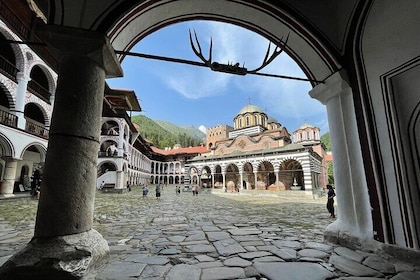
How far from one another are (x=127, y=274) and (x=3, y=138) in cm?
1476

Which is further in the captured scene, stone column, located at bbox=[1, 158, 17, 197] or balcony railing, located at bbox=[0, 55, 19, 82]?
stone column, located at bbox=[1, 158, 17, 197]

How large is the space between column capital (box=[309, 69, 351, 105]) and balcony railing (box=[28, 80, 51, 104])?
686 inches

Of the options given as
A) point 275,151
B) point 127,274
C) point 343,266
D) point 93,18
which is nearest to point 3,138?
point 93,18

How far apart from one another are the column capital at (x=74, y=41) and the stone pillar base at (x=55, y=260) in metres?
2.18

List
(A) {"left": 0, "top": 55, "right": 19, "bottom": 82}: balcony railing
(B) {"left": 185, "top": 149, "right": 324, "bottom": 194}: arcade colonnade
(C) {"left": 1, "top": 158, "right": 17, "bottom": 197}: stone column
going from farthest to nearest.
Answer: (B) {"left": 185, "top": 149, "right": 324, "bottom": 194}: arcade colonnade
(C) {"left": 1, "top": 158, "right": 17, "bottom": 197}: stone column
(A) {"left": 0, "top": 55, "right": 19, "bottom": 82}: balcony railing

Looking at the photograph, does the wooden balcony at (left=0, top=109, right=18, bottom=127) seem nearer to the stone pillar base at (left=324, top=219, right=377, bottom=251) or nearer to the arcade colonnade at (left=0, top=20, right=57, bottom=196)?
the arcade colonnade at (left=0, top=20, right=57, bottom=196)

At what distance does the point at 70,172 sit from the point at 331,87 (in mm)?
4426

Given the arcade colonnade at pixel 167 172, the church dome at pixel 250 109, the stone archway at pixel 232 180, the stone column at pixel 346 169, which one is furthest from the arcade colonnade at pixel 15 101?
the arcade colonnade at pixel 167 172

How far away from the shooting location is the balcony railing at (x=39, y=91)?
594 inches

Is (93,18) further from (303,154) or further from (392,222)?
(303,154)

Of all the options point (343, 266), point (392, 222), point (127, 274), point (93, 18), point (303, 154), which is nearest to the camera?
point (127, 274)

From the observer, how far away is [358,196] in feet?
12.1

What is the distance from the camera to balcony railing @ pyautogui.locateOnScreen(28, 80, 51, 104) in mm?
15083

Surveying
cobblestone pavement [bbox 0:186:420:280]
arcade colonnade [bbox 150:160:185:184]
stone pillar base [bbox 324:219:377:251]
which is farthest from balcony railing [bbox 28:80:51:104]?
arcade colonnade [bbox 150:160:185:184]
